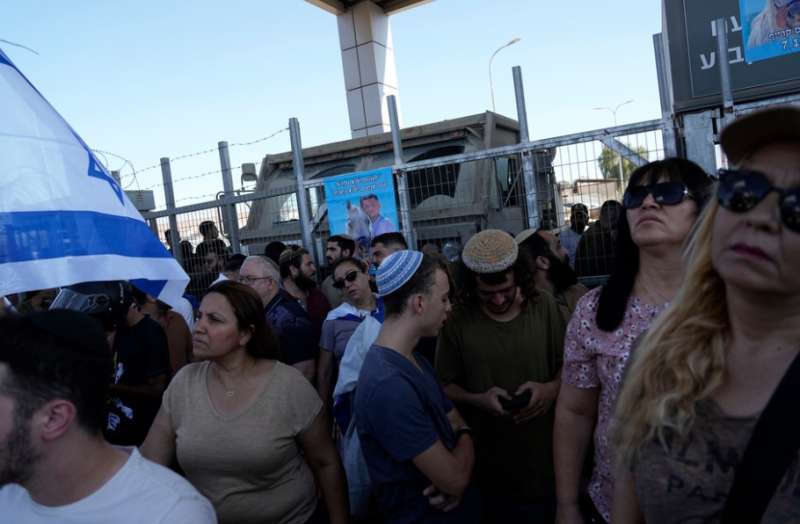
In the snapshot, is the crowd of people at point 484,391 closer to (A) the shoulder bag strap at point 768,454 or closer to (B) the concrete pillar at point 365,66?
(A) the shoulder bag strap at point 768,454

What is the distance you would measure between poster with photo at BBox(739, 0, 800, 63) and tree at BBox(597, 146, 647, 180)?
3.04 m

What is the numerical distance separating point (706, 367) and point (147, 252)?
7.60 feet

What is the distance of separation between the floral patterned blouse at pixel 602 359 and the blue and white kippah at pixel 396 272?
0.68 meters

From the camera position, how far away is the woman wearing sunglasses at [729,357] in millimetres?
1024

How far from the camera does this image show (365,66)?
14445 millimetres

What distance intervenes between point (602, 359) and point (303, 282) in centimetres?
352

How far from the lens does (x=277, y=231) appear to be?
266 inches

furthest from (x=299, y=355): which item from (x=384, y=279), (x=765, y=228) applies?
(x=765, y=228)

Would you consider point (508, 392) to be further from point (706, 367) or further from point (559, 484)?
point (706, 367)

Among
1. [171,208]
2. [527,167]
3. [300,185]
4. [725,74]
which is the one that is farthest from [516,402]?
[171,208]

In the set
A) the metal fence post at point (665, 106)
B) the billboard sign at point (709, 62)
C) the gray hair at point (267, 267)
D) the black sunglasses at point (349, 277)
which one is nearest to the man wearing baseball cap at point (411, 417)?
the black sunglasses at point (349, 277)

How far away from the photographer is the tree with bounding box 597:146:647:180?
450 cm

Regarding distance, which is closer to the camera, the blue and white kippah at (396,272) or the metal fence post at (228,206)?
the blue and white kippah at (396,272)

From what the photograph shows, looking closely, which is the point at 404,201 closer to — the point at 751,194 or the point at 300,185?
the point at 300,185
